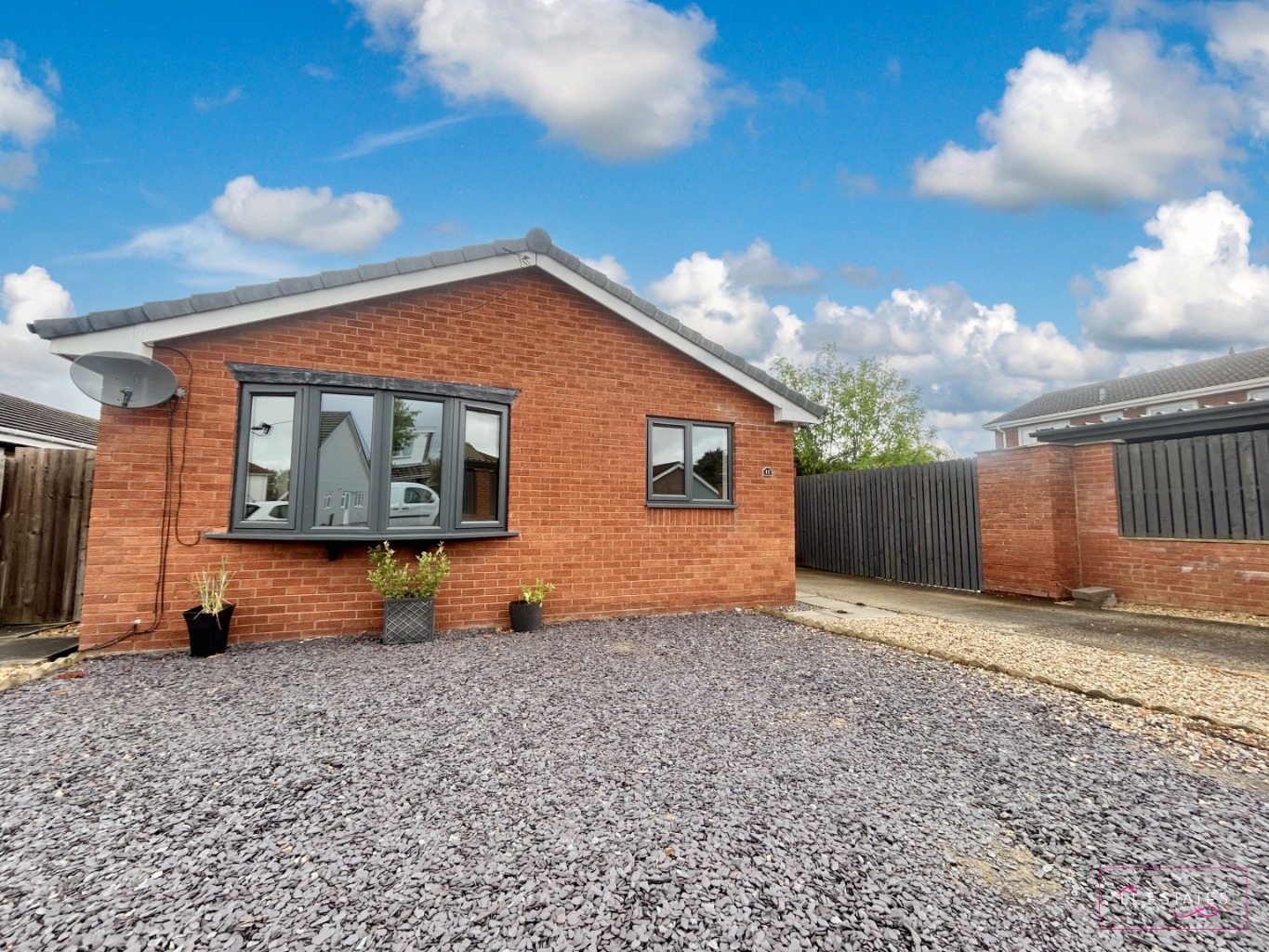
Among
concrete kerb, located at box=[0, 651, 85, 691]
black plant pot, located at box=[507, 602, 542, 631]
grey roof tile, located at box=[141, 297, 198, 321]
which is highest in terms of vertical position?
grey roof tile, located at box=[141, 297, 198, 321]

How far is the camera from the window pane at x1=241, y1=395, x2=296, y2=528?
5.28 m

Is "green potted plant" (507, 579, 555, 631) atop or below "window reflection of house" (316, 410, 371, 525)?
below

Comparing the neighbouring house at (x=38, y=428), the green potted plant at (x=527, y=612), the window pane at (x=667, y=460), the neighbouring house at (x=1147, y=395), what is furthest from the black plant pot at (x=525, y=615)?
the neighbouring house at (x=1147, y=395)

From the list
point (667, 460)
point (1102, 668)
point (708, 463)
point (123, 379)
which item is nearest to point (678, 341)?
point (667, 460)

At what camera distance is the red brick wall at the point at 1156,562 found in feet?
21.8

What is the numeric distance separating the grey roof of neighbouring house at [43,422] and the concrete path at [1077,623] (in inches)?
579

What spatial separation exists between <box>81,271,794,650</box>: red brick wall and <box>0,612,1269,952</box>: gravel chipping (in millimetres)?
1208

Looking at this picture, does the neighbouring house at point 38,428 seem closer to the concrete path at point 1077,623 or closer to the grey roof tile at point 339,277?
the grey roof tile at point 339,277

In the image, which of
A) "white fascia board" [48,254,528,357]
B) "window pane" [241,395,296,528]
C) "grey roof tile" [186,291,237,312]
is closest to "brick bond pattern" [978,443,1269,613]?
"white fascia board" [48,254,528,357]

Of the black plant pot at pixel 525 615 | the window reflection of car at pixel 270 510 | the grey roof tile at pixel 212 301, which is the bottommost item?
the black plant pot at pixel 525 615

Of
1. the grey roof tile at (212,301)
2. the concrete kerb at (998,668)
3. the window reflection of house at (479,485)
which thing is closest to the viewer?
the concrete kerb at (998,668)

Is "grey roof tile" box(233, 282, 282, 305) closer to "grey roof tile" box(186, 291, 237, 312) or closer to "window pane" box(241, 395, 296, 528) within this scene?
"grey roof tile" box(186, 291, 237, 312)

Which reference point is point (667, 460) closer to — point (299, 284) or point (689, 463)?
point (689, 463)

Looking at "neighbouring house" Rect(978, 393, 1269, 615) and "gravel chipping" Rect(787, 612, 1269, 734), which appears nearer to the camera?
"gravel chipping" Rect(787, 612, 1269, 734)
